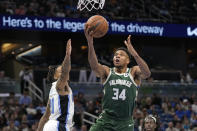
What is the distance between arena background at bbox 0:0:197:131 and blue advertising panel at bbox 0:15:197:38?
1.7 inches

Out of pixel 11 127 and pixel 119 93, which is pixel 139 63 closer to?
pixel 119 93

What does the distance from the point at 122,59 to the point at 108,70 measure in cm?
28

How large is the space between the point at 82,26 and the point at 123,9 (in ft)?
10.4

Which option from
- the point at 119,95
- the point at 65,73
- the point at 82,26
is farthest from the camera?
the point at 82,26

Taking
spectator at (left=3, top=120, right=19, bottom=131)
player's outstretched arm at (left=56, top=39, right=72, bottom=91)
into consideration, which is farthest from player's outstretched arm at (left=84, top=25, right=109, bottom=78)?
spectator at (left=3, top=120, right=19, bottom=131)

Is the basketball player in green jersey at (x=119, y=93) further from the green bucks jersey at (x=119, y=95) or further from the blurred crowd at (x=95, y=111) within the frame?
the blurred crowd at (x=95, y=111)

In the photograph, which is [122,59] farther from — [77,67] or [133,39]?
Result: [133,39]

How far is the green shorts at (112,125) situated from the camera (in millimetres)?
6980

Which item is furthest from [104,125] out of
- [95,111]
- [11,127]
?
[95,111]

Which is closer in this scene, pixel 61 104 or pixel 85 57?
pixel 61 104

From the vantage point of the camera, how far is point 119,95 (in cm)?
696

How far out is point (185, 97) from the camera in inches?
802

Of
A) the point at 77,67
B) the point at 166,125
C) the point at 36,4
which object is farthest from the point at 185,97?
the point at 36,4

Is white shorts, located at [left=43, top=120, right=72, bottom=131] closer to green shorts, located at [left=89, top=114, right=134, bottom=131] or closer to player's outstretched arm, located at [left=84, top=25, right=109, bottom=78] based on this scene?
green shorts, located at [left=89, top=114, right=134, bottom=131]
